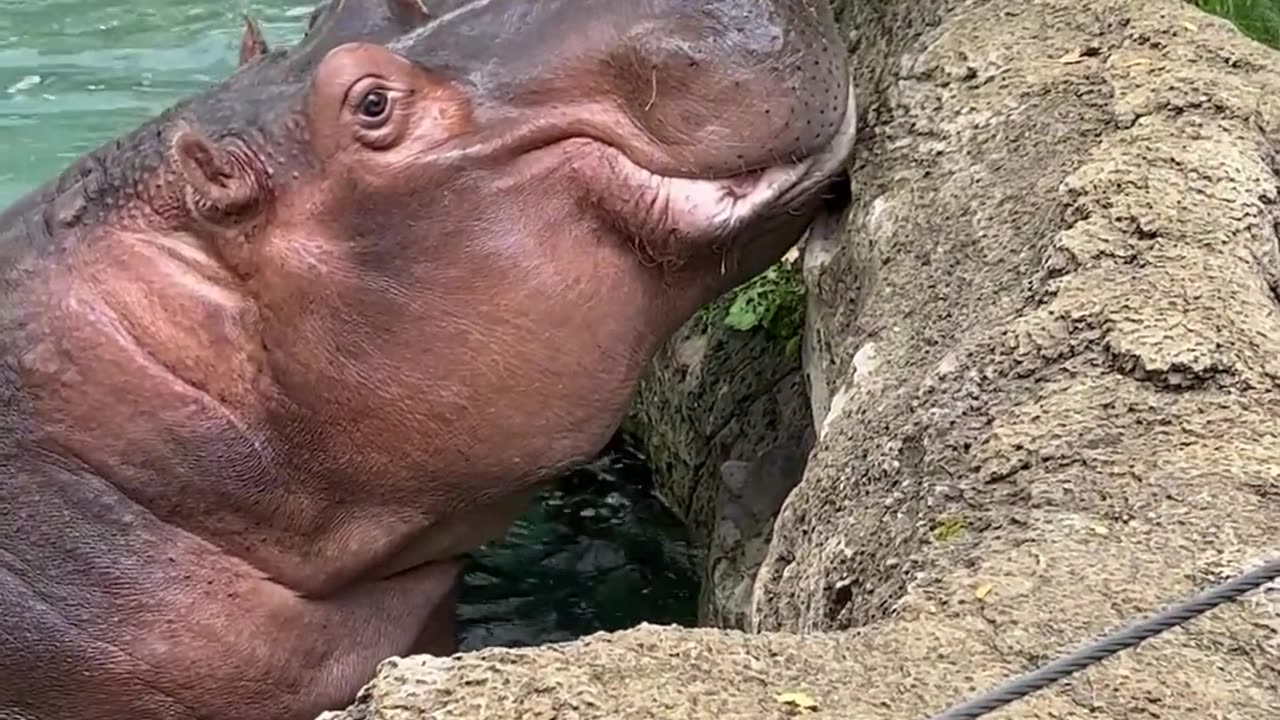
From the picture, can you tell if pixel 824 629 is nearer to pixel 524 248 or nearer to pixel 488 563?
pixel 524 248

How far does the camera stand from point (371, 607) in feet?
→ 11.3

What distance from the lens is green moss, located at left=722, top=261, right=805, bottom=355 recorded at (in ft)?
13.6

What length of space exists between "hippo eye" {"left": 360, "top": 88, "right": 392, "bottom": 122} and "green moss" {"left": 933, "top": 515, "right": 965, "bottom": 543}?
123 cm

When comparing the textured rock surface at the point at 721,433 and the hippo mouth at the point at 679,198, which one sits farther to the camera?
the textured rock surface at the point at 721,433

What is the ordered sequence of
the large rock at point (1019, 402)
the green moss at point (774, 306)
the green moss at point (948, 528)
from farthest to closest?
the green moss at point (774, 306), the green moss at point (948, 528), the large rock at point (1019, 402)

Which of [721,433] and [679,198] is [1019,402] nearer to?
[679,198]

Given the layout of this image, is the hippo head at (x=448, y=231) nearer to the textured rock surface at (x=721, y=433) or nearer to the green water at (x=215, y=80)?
the textured rock surface at (x=721, y=433)

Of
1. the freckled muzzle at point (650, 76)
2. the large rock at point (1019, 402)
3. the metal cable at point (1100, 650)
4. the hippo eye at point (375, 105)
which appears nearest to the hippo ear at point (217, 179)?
the hippo eye at point (375, 105)

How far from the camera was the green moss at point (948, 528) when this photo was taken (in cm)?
228

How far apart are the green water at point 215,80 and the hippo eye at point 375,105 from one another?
145 cm

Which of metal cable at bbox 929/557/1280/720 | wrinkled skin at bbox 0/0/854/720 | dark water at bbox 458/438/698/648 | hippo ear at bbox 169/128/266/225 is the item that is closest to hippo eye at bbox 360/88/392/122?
wrinkled skin at bbox 0/0/854/720

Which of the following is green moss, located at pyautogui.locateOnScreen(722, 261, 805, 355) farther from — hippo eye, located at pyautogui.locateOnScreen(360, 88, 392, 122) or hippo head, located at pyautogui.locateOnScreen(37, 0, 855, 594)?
hippo eye, located at pyautogui.locateOnScreen(360, 88, 392, 122)

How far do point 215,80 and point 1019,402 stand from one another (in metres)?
5.80

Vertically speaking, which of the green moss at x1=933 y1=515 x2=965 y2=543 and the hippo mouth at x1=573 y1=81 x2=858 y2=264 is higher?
the hippo mouth at x1=573 y1=81 x2=858 y2=264
